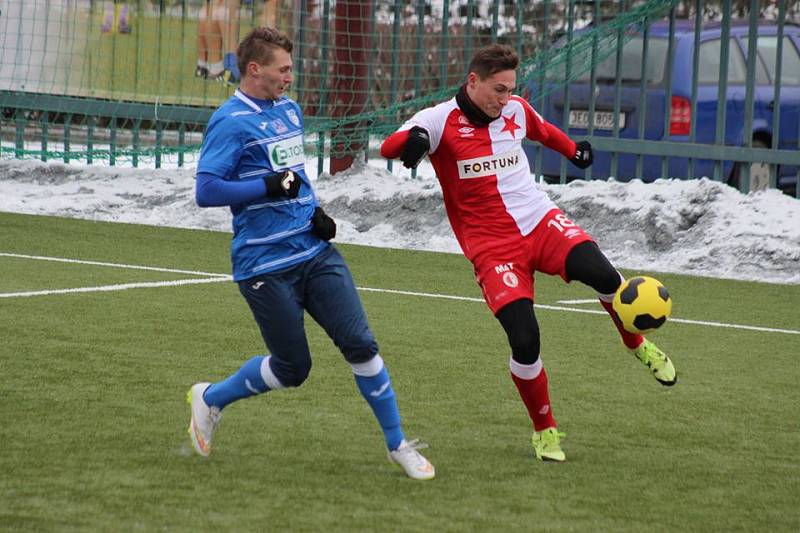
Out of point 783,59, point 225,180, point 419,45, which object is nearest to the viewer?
point 225,180

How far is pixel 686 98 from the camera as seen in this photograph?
14273 mm

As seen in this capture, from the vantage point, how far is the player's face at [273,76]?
566 cm

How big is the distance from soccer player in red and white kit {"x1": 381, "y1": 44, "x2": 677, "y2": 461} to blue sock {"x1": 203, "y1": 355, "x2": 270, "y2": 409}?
3.17 ft

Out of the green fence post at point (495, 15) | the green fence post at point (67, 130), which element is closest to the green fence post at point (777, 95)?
the green fence post at point (495, 15)

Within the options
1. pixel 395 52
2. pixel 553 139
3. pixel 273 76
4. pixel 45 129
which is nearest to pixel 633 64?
pixel 395 52

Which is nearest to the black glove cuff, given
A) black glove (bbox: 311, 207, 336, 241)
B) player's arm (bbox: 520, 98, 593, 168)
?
black glove (bbox: 311, 207, 336, 241)

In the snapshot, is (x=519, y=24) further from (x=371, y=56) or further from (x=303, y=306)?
(x=303, y=306)

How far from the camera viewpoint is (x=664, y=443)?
6227 mm

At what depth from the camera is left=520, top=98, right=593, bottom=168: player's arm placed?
22.2 ft

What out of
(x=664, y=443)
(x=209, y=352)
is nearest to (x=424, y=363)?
(x=209, y=352)

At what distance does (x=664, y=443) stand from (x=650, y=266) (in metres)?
6.29

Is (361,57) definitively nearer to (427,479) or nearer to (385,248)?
(385,248)

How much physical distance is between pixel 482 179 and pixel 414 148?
0.49 meters

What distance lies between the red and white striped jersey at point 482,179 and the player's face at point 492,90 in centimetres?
11
